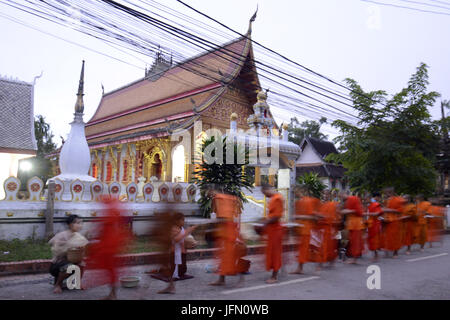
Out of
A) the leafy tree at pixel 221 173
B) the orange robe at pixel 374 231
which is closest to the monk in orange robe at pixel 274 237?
the orange robe at pixel 374 231

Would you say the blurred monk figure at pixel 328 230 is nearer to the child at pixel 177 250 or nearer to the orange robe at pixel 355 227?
the orange robe at pixel 355 227

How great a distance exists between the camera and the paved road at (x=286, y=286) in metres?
4.82

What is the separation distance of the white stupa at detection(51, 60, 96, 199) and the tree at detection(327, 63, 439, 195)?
33.1ft

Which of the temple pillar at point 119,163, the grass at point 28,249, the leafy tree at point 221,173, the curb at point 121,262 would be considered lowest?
the curb at point 121,262

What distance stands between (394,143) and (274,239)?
35.4 ft

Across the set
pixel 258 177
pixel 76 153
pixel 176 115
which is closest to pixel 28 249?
pixel 76 153

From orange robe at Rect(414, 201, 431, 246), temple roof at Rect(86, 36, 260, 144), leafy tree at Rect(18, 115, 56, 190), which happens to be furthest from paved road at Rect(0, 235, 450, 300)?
leafy tree at Rect(18, 115, 56, 190)

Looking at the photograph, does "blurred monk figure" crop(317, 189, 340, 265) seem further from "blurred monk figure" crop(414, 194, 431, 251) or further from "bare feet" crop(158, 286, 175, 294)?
"blurred monk figure" crop(414, 194, 431, 251)

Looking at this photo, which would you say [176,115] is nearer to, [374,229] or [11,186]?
[11,186]

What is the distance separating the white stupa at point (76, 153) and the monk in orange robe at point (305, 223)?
6151 mm

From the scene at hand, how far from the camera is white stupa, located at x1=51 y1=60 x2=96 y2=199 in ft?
33.8

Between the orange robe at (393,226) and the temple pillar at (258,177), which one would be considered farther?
the temple pillar at (258,177)
